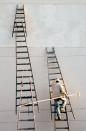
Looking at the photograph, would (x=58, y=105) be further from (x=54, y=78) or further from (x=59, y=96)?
(x=54, y=78)

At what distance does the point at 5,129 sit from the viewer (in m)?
10.5

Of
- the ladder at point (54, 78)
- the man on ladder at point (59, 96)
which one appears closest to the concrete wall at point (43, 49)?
the ladder at point (54, 78)

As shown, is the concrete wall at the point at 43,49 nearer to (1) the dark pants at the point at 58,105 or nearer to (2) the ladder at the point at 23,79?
(2) the ladder at the point at 23,79

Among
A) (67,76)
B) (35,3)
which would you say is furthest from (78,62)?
(35,3)

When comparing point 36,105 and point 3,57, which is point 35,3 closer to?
point 3,57

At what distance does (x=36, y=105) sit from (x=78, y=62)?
1.65 metres

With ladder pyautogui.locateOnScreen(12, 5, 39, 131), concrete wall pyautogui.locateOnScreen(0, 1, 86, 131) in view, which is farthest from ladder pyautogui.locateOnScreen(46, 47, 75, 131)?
ladder pyautogui.locateOnScreen(12, 5, 39, 131)

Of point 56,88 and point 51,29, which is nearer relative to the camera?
point 56,88

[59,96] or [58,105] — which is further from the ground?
[59,96]

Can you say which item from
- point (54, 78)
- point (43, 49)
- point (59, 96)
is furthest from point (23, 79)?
point (59, 96)

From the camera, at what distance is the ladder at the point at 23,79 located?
415 inches

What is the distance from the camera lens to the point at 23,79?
10.8 m

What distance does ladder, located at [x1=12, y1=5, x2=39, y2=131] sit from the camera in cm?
1055

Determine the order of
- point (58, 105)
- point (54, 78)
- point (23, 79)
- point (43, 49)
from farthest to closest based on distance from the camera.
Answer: point (43, 49), point (54, 78), point (23, 79), point (58, 105)
